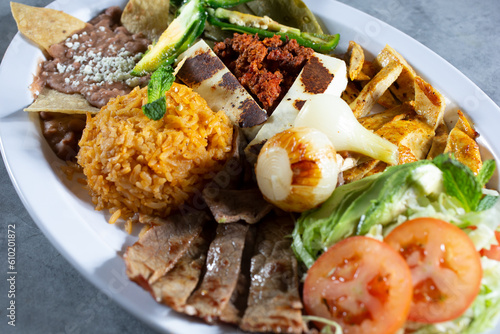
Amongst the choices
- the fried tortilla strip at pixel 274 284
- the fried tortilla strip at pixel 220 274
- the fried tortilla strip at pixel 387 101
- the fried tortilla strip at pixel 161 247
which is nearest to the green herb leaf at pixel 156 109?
the fried tortilla strip at pixel 161 247

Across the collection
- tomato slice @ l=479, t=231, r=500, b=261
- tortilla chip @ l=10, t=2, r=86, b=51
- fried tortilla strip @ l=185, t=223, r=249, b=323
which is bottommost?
tortilla chip @ l=10, t=2, r=86, b=51

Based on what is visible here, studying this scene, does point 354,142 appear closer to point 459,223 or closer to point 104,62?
point 459,223

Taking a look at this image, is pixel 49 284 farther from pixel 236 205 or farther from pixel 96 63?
pixel 96 63

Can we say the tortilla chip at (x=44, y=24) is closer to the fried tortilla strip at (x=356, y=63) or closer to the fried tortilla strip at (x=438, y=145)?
the fried tortilla strip at (x=356, y=63)

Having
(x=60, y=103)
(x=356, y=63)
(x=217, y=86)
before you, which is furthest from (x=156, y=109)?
(x=356, y=63)

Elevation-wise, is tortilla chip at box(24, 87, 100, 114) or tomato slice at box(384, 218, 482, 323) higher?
tomato slice at box(384, 218, 482, 323)

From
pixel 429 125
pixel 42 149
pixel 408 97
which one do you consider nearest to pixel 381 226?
pixel 429 125

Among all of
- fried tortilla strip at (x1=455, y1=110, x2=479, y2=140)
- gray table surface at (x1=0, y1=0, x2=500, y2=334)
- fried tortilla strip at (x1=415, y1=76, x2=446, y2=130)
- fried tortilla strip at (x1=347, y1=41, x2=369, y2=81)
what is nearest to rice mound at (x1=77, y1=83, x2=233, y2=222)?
gray table surface at (x1=0, y1=0, x2=500, y2=334)

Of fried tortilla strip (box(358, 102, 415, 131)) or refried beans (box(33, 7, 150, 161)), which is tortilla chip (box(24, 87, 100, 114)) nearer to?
refried beans (box(33, 7, 150, 161))
